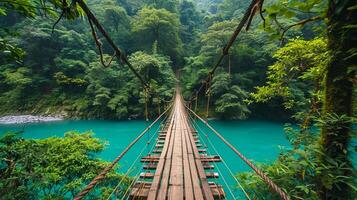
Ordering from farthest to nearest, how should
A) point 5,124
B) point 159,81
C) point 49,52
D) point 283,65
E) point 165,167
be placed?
1. point 49,52
2. point 159,81
3. point 5,124
4. point 283,65
5. point 165,167

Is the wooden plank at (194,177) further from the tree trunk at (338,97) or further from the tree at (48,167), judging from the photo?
the tree at (48,167)

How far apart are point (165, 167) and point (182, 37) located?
21.4m

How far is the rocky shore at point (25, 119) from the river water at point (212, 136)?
2.23ft

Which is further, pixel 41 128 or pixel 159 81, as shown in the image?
pixel 159 81

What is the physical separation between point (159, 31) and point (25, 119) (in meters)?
12.3

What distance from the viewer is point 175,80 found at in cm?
1392

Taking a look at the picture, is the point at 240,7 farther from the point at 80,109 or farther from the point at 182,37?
the point at 80,109

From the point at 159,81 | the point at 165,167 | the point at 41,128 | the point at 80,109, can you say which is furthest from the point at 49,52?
the point at 165,167

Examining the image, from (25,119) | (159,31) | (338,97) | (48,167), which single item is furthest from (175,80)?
(338,97)

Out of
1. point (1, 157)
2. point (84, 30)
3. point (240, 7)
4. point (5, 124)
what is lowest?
point (5, 124)

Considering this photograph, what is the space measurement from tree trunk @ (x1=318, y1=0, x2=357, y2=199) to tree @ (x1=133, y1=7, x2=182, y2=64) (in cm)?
1635

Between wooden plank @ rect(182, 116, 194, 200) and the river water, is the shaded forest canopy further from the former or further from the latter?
wooden plank @ rect(182, 116, 194, 200)

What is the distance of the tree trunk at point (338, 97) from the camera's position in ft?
3.52

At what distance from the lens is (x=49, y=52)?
51.8 feet
